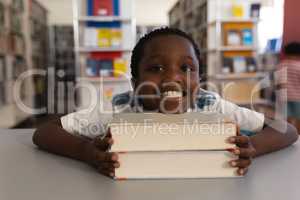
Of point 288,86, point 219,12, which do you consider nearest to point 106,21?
point 219,12

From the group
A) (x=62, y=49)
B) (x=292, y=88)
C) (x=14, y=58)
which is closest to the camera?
(x=292, y=88)

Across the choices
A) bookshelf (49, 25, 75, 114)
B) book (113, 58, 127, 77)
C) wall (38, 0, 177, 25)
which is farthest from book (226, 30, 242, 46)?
wall (38, 0, 177, 25)

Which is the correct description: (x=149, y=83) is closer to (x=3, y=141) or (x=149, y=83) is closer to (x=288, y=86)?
(x=3, y=141)

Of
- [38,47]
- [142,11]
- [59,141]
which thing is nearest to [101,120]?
[59,141]

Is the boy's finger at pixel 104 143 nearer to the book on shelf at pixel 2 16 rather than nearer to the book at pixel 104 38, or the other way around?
the book at pixel 104 38

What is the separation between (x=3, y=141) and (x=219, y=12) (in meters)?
3.23

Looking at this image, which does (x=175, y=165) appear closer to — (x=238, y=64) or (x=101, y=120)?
(x=101, y=120)

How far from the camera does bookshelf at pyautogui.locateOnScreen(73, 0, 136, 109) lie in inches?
128

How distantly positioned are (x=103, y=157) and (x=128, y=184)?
0.19ft

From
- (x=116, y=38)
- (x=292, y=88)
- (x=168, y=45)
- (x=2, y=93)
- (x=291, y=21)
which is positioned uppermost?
(x=291, y=21)

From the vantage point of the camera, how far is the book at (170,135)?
1.48 ft

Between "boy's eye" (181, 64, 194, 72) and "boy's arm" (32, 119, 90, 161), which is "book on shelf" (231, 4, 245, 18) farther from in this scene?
"boy's arm" (32, 119, 90, 161)

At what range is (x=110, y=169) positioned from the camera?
0.48m

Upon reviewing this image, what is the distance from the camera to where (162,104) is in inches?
27.5
